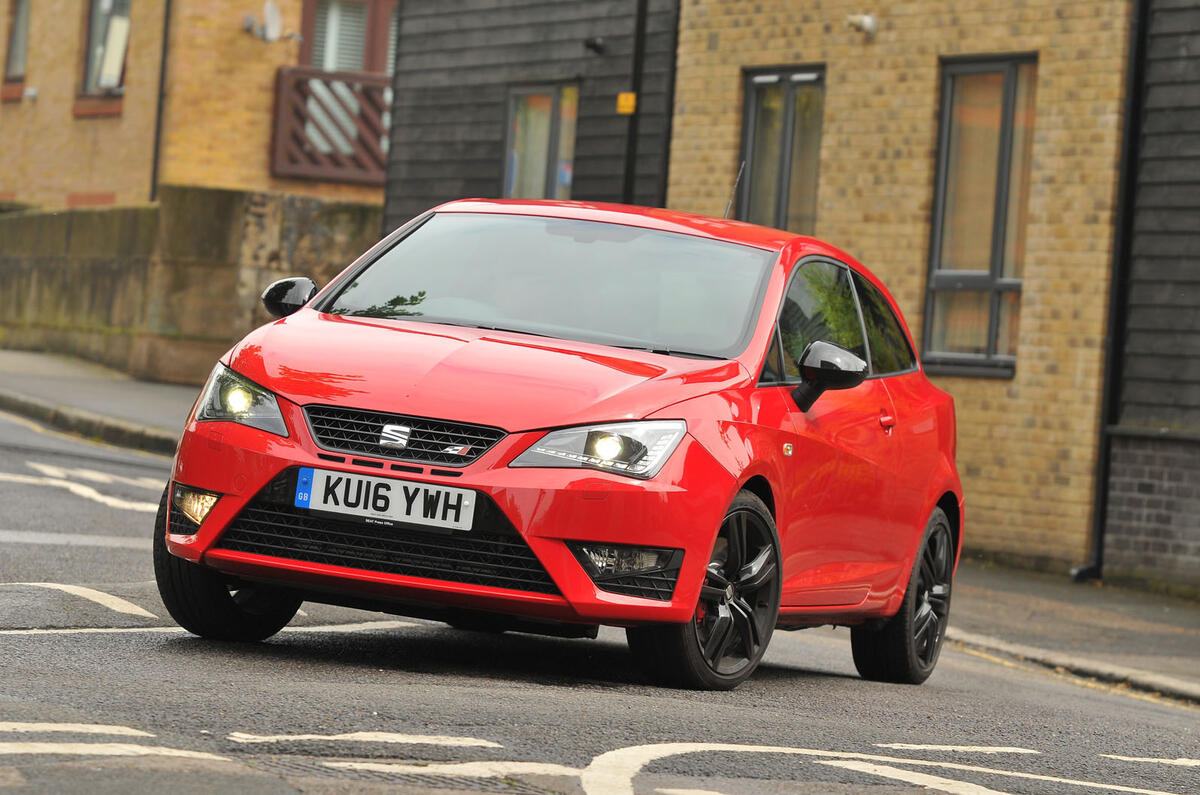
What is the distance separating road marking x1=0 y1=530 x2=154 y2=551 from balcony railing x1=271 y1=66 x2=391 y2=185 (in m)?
21.9

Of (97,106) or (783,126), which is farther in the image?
(97,106)

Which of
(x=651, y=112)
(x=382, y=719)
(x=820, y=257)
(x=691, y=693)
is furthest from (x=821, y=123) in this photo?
(x=382, y=719)

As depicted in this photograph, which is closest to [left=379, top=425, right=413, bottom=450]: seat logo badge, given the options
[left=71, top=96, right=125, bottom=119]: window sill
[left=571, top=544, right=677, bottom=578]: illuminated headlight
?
[left=571, top=544, right=677, bottom=578]: illuminated headlight

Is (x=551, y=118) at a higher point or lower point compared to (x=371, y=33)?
lower

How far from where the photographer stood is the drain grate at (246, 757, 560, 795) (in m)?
4.60

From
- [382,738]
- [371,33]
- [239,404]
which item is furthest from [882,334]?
[371,33]

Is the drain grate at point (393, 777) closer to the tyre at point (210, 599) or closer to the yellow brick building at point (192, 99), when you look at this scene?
the tyre at point (210, 599)

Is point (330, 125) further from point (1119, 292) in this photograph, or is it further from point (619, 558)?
point (619, 558)

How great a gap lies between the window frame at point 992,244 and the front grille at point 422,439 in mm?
11303

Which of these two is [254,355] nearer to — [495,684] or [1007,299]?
[495,684]

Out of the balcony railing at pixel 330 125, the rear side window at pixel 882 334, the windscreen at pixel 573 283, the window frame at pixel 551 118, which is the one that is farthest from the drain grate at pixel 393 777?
the balcony railing at pixel 330 125

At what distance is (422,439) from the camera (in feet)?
20.4

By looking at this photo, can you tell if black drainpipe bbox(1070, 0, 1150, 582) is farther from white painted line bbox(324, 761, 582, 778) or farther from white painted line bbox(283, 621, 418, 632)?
white painted line bbox(324, 761, 582, 778)

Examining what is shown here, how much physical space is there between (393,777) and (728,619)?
234 centimetres
